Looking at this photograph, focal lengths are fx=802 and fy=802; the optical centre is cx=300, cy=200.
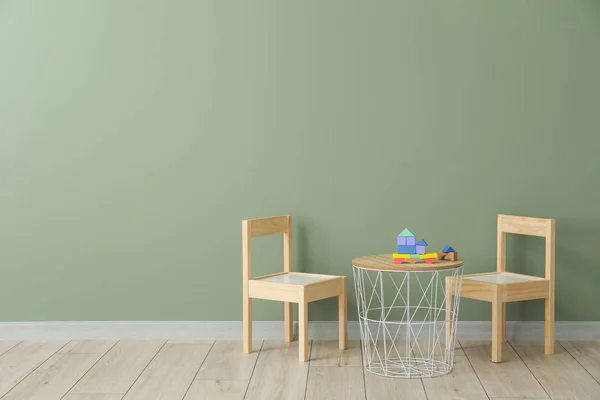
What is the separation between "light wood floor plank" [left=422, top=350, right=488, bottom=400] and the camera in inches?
130

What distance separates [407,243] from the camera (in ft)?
12.3

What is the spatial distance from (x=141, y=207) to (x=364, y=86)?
1.36 meters

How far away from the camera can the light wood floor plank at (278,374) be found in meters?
3.34

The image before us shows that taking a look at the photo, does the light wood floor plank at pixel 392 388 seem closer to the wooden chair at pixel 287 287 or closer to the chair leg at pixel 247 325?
the wooden chair at pixel 287 287

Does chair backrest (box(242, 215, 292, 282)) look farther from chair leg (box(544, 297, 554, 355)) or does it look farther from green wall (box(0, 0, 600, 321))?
chair leg (box(544, 297, 554, 355))

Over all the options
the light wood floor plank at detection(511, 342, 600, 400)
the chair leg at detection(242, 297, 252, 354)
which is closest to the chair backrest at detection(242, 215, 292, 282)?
the chair leg at detection(242, 297, 252, 354)

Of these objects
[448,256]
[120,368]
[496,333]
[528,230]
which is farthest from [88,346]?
[528,230]

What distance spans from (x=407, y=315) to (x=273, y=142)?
1152mm

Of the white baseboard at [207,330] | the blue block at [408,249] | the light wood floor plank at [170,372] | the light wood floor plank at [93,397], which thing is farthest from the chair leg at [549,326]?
the light wood floor plank at [93,397]

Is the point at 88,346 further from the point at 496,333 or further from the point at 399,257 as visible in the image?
the point at 496,333

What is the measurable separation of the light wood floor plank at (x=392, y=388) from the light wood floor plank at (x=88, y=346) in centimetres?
142

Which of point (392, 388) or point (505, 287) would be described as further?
point (505, 287)

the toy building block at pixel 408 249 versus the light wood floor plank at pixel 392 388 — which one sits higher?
the toy building block at pixel 408 249

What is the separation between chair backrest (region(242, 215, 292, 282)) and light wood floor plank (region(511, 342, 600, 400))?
127 centimetres
